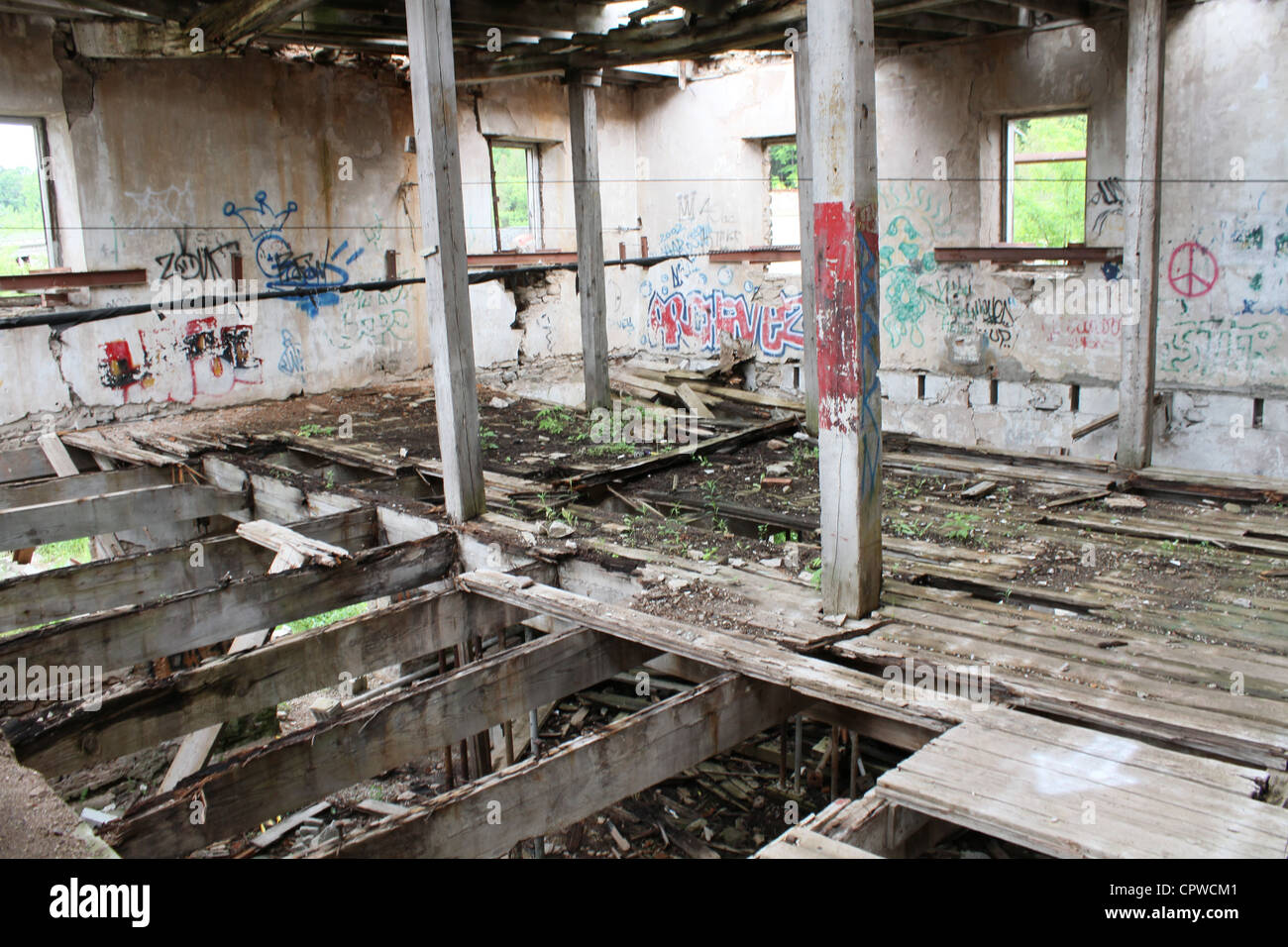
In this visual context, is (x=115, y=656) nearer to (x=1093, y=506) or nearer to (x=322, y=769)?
(x=322, y=769)

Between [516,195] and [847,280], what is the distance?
9.17 meters

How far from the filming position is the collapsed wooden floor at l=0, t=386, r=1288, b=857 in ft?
9.54

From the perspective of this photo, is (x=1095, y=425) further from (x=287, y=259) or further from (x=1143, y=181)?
(x=287, y=259)

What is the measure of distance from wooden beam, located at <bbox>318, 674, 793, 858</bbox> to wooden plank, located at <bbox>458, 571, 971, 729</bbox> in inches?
4.4

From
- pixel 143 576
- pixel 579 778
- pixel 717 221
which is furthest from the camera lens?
pixel 717 221

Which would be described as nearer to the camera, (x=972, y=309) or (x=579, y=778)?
(x=579, y=778)

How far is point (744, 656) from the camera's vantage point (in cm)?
376

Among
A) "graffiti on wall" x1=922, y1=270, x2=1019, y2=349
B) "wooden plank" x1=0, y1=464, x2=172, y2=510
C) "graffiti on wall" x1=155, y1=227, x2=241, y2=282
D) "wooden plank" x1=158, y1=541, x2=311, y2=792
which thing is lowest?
"wooden plank" x1=158, y1=541, x2=311, y2=792

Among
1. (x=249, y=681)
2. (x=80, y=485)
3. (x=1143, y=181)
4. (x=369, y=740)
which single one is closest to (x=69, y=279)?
(x=80, y=485)

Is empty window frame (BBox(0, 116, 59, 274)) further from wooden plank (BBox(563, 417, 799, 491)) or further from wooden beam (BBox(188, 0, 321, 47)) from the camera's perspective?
wooden plank (BBox(563, 417, 799, 491))

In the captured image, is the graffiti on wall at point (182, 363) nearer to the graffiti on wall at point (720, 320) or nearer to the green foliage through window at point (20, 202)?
the green foliage through window at point (20, 202)

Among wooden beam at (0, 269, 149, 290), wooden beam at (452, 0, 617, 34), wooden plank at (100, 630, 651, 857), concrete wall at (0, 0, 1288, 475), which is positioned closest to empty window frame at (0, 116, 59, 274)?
concrete wall at (0, 0, 1288, 475)
